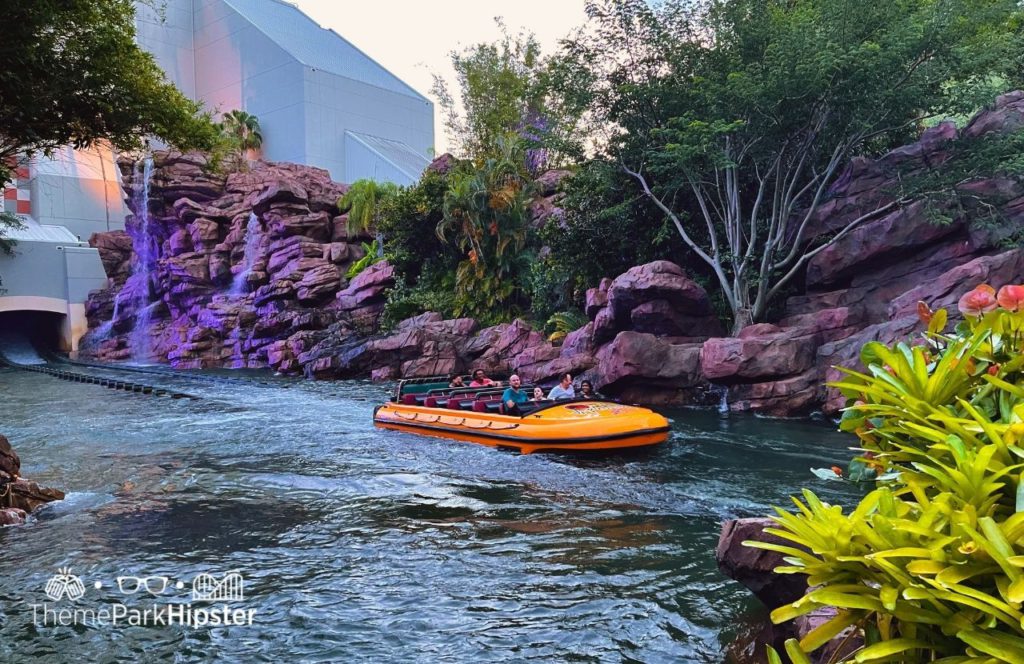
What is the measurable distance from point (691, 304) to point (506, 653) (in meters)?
12.6

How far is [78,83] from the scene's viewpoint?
8688mm

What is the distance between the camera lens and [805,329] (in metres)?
13.6

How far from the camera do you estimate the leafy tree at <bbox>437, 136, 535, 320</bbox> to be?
71.7 feet

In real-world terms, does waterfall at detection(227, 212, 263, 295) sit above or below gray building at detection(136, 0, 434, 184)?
below

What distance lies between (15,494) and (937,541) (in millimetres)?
8069

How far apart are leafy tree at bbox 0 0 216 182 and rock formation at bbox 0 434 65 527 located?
350 centimetres

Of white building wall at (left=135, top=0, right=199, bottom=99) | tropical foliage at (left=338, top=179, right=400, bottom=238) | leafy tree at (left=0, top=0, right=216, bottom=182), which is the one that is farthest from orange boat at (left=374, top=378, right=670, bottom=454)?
white building wall at (left=135, top=0, right=199, bottom=99)

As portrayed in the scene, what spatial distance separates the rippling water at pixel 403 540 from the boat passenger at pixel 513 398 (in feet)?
2.61

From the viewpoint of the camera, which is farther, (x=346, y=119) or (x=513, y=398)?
(x=346, y=119)

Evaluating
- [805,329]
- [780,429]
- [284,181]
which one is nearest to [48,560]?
[780,429]

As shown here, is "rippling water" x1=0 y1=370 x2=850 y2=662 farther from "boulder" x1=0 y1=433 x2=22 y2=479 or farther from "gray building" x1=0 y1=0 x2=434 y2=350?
"gray building" x1=0 y1=0 x2=434 y2=350

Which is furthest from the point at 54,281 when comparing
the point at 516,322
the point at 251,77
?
the point at 516,322

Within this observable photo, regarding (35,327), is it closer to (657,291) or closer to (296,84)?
(296,84)

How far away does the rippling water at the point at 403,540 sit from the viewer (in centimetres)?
424
